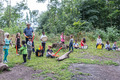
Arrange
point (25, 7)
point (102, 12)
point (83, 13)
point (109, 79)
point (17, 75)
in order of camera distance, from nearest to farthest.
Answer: point (109, 79)
point (17, 75)
point (83, 13)
point (102, 12)
point (25, 7)

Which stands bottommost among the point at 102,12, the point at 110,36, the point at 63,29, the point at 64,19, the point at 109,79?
the point at 109,79

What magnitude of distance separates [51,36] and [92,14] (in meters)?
8.41

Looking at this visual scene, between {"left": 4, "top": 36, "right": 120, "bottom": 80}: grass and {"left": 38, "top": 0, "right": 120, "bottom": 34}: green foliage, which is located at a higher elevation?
{"left": 38, "top": 0, "right": 120, "bottom": 34}: green foliage

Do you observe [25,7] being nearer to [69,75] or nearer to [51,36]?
[51,36]

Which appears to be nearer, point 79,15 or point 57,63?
point 57,63

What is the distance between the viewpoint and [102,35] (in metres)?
14.7

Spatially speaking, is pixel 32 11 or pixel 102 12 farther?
pixel 32 11

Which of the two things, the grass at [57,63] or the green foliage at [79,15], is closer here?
the grass at [57,63]

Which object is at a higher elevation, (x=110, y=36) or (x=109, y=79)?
(x=110, y=36)

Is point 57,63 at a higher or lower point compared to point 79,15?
lower

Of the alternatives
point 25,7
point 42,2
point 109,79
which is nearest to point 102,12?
point 42,2

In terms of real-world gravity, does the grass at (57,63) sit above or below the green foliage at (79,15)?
below

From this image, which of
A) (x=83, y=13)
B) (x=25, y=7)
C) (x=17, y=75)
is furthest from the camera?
(x=25, y=7)

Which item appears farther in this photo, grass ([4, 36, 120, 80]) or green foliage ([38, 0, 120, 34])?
green foliage ([38, 0, 120, 34])
